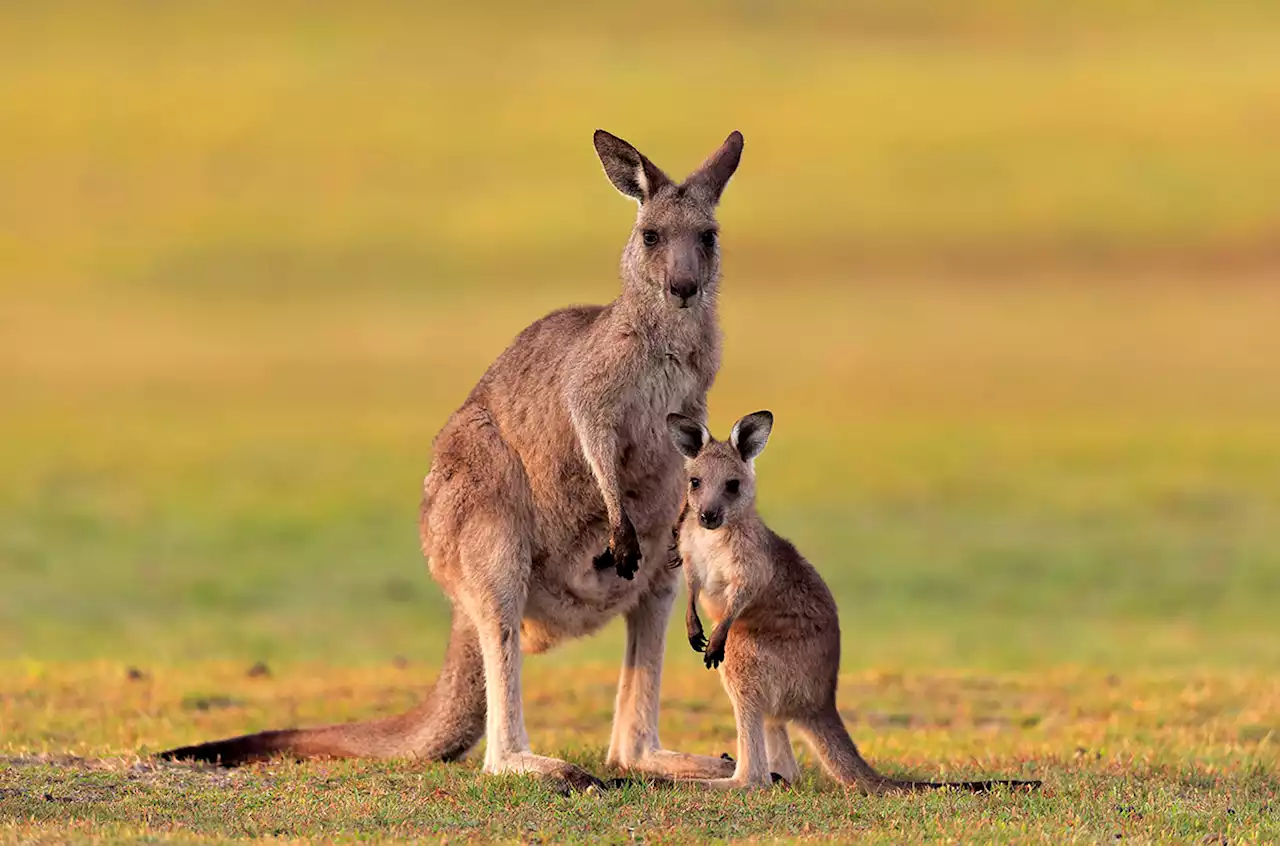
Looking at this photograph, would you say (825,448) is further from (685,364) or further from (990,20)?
(990,20)

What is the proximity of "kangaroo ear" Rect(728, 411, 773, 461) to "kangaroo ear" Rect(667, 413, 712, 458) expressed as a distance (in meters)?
0.12

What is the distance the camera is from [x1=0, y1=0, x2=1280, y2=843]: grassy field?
28.8 feet

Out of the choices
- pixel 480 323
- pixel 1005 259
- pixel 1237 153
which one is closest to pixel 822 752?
pixel 480 323

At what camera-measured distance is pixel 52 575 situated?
60.7 feet

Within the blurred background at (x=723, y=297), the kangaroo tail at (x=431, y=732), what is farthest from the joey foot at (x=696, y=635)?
the blurred background at (x=723, y=297)

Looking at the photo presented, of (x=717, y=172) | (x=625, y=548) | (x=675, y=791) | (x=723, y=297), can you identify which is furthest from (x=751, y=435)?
(x=723, y=297)

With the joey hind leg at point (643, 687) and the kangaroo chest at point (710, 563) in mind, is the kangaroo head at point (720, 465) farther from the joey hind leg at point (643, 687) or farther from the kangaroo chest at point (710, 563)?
the joey hind leg at point (643, 687)

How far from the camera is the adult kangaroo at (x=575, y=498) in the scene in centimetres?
766

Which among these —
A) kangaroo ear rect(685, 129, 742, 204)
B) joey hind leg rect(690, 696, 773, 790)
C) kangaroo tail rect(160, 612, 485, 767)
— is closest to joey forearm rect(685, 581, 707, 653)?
joey hind leg rect(690, 696, 773, 790)

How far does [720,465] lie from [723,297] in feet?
101

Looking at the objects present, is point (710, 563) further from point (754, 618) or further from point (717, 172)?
point (717, 172)

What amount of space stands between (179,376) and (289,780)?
26189 mm

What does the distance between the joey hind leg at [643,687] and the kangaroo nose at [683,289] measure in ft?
4.05

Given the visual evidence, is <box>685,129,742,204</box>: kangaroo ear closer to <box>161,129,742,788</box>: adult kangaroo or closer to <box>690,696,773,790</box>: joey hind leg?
<box>161,129,742,788</box>: adult kangaroo
